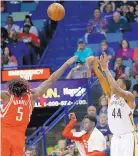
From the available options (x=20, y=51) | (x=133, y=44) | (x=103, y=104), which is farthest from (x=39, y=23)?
(x=103, y=104)

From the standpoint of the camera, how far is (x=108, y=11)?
18.5 meters

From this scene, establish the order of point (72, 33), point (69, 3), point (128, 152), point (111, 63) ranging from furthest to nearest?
point (69, 3), point (72, 33), point (111, 63), point (128, 152)

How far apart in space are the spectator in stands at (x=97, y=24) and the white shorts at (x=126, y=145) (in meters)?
8.03

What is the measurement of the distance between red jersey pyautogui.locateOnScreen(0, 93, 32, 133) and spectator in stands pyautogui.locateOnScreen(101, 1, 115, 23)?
945 cm

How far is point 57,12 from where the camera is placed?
12.5 m

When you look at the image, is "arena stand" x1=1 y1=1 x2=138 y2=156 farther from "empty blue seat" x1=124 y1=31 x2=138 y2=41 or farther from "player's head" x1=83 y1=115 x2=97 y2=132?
"player's head" x1=83 y1=115 x2=97 y2=132

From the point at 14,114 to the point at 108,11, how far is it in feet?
33.4

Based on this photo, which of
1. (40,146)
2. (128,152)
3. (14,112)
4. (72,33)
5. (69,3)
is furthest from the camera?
(69,3)

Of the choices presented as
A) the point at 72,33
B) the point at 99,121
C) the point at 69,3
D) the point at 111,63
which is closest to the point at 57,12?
the point at 99,121

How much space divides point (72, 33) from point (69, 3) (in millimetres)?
1689

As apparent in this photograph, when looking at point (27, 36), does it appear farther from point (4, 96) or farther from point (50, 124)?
point (4, 96)

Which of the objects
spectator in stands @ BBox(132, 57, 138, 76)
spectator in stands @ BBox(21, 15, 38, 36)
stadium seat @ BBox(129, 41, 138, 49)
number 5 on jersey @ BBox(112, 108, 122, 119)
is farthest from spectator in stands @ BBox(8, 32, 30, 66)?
number 5 on jersey @ BBox(112, 108, 122, 119)

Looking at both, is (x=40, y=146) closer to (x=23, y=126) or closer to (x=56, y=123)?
(x=56, y=123)

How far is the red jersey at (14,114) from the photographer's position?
28.6 ft
